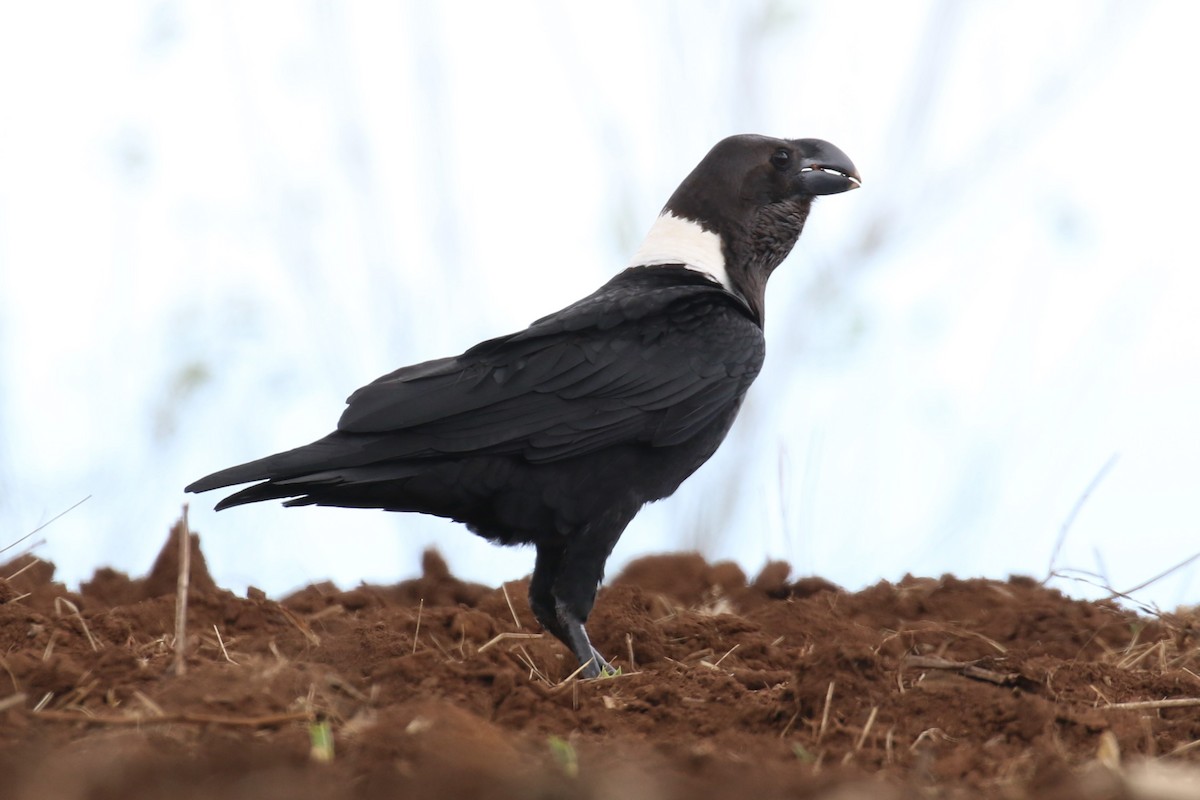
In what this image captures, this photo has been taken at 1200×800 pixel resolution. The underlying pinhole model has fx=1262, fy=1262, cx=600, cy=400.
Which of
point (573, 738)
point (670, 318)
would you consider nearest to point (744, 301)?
point (670, 318)

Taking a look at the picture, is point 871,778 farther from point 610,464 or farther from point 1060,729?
point 610,464

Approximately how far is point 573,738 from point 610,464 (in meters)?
1.57

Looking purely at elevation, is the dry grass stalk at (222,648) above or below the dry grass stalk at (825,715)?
above

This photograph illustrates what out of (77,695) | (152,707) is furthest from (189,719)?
(77,695)

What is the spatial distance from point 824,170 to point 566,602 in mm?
2174

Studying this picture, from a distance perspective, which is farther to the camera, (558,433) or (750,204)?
(750,204)

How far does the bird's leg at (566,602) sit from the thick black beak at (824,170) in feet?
6.28

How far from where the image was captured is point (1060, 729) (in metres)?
2.79

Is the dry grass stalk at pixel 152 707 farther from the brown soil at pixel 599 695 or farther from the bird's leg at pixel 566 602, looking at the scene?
the bird's leg at pixel 566 602

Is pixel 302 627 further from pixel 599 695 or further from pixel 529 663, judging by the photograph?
pixel 599 695

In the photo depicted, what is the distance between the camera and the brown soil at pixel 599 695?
2025 mm

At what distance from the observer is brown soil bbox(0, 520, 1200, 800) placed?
79.7 inches

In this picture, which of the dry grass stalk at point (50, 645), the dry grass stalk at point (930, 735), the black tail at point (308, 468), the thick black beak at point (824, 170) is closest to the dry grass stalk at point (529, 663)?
the black tail at point (308, 468)

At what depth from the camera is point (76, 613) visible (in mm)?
3900
